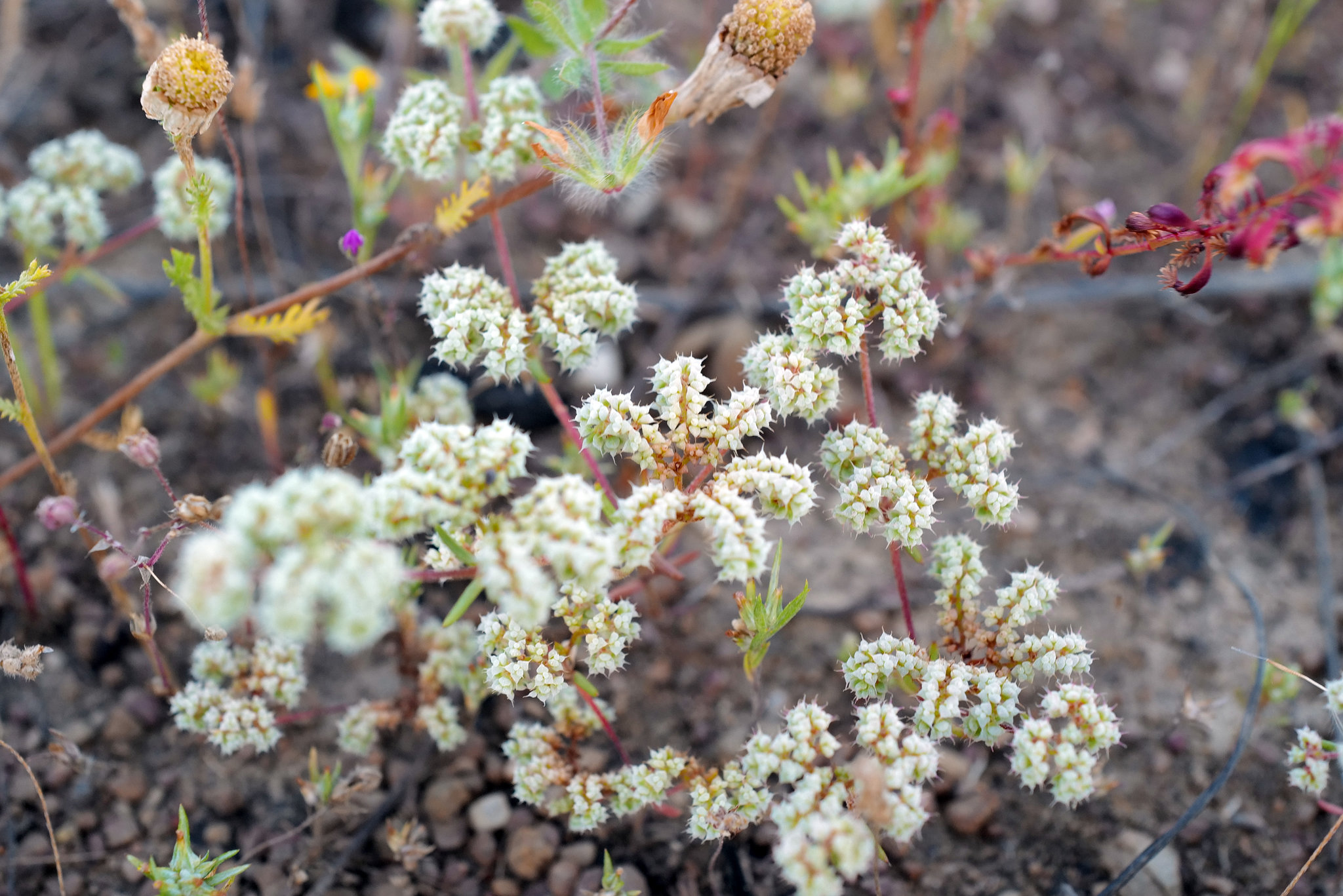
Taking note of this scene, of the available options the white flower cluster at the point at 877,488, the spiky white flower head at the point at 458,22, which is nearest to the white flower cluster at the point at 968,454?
the white flower cluster at the point at 877,488

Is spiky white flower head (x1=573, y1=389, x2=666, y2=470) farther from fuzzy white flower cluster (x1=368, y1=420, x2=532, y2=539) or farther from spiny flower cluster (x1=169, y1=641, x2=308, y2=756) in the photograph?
spiny flower cluster (x1=169, y1=641, x2=308, y2=756)

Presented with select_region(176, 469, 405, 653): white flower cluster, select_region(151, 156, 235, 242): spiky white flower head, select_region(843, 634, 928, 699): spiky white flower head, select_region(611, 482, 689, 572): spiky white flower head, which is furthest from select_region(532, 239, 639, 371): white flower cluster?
select_region(151, 156, 235, 242): spiky white flower head

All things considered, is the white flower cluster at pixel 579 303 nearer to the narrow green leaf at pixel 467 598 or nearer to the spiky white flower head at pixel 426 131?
the spiky white flower head at pixel 426 131

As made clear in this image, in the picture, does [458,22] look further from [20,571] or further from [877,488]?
[20,571]

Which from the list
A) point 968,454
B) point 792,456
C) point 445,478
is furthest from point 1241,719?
point 445,478

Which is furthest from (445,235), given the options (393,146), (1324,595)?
(1324,595)
